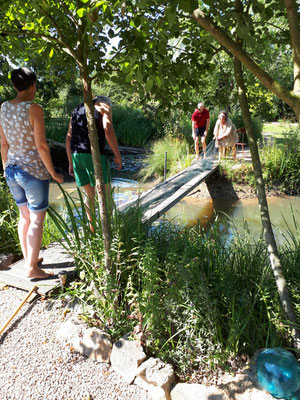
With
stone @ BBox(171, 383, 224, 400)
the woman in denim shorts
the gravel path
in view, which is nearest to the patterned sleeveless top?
the woman in denim shorts

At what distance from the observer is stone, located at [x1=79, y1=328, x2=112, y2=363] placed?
86.7 inches

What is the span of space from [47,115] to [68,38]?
1168cm

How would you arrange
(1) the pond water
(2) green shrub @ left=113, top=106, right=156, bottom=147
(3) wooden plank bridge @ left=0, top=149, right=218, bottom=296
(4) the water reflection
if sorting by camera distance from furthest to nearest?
(2) green shrub @ left=113, top=106, right=156, bottom=147 < (4) the water reflection < (1) the pond water < (3) wooden plank bridge @ left=0, top=149, right=218, bottom=296

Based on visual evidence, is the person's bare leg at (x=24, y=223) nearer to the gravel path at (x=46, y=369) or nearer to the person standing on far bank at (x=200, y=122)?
the gravel path at (x=46, y=369)

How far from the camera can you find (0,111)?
2.70m

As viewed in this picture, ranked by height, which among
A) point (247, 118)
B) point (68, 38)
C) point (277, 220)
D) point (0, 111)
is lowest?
point (277, 220)

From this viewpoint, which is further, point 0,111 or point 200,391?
point 0,111

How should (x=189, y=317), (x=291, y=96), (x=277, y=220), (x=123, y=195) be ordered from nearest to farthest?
1. (x=291, y=96)
2. (x=189, y=317)
3. (x=277, y=220)
4. (x=123, y=195)

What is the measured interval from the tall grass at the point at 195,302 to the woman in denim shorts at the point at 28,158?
1.50 feet

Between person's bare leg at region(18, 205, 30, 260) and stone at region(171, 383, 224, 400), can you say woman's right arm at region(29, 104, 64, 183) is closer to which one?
person's bare leg at region(18, 205, 30, 260)

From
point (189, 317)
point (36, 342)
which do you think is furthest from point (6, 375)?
point (189, 317)

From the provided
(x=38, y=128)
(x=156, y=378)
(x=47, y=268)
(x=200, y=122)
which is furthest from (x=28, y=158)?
(x=200, y=122)

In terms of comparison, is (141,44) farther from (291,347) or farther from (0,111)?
(291,347)

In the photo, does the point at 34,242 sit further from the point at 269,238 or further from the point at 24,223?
the point at 269,238
